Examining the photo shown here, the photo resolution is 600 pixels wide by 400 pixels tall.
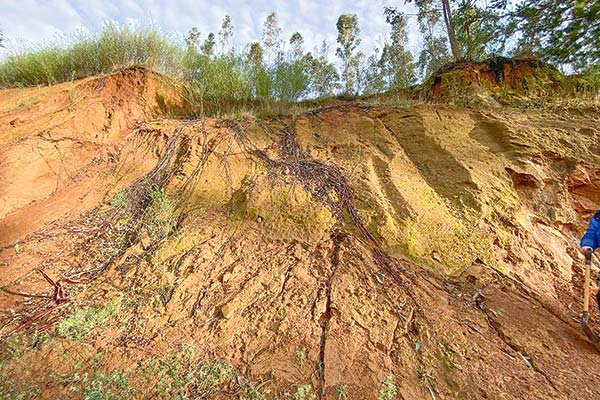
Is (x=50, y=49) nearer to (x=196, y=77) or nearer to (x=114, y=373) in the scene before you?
(x=196, y=77)

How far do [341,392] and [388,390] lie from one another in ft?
0.90

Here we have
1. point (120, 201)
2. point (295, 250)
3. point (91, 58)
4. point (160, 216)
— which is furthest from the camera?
point (91, 58)

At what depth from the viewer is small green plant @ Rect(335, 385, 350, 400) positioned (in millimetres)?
1757

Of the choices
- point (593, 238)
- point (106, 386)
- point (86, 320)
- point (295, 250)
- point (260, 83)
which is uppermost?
point (260, 83)

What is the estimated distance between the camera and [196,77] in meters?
5.92

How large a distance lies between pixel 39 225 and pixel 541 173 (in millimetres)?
5889

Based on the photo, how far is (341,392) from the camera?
177 cm

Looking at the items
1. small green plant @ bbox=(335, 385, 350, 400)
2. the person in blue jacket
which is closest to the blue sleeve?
the person in blue jacket

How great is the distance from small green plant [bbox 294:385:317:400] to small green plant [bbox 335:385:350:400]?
0.44 feet

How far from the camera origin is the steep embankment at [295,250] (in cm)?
193

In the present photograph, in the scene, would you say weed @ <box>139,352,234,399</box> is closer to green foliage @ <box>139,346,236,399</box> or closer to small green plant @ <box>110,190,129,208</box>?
green foliage @ <box>139,346,236,399</box>

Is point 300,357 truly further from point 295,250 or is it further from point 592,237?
point 592,237

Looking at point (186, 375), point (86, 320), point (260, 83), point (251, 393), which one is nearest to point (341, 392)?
point (251, 393)

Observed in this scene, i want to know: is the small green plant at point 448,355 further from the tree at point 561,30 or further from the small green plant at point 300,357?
the tree at point 561,30
